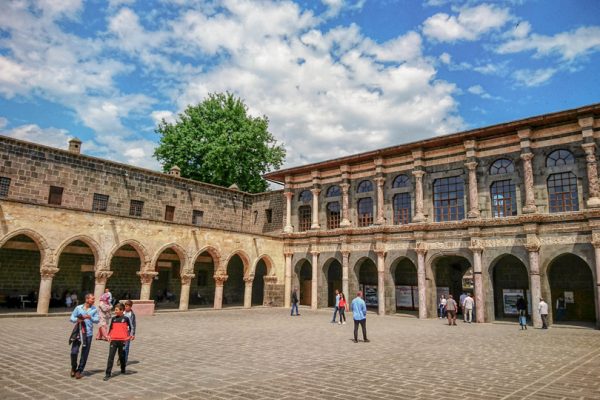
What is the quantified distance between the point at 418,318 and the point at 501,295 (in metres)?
5.52

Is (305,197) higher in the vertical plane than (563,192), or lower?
higher

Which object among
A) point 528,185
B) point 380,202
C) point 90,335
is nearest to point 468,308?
point 528,185

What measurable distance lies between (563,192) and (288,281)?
17.9 m

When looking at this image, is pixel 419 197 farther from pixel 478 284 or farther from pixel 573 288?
pixel 573 288

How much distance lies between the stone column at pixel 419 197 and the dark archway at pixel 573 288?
283 inches

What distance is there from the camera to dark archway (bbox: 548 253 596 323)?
893 inches

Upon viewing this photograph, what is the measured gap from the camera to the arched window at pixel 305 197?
1219 inches

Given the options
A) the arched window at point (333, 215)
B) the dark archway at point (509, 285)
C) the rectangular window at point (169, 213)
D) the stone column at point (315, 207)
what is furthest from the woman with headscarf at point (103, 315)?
the dark archway at point (509, 285)

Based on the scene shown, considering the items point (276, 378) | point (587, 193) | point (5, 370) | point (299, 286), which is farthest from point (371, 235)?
point (5, 370)

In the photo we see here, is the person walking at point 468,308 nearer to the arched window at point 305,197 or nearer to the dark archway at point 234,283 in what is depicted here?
the arched window at point 305,197

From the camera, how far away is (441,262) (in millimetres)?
26578

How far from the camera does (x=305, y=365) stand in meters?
9.71

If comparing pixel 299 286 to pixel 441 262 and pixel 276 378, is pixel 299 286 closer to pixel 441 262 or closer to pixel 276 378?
pixel 441 262

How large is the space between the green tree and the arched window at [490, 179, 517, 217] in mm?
22080
